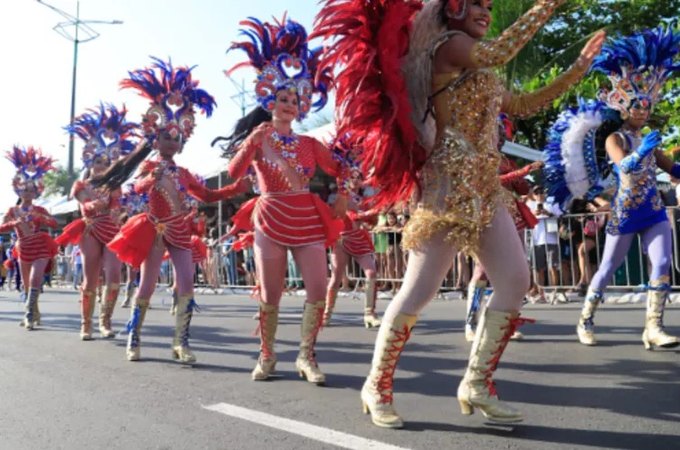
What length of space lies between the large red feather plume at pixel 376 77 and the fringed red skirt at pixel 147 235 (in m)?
2.75

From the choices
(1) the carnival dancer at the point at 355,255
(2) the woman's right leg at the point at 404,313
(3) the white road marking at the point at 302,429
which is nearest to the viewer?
(3) the white road marking at the point at 302,429

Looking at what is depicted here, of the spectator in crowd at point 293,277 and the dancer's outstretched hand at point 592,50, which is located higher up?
the dancer's outstretched hand at point 592,50

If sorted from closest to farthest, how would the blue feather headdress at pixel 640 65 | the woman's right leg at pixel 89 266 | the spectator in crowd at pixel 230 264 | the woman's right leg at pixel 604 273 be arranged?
the blue feather headdress at pixel 640 65 → the woman's right leg at pixel 604 273 → the woman's right leg at pixel 89 266 → the spectator in crowd at pixel 230 264

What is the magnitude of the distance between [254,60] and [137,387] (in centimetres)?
257

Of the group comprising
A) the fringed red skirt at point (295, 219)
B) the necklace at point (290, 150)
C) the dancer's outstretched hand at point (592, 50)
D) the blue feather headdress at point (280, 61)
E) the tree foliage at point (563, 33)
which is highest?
the tree foliage at point (563, 33)

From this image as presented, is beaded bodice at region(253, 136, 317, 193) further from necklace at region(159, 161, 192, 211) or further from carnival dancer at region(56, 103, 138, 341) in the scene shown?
carnival dancer at region(56, 103, 138, 341)

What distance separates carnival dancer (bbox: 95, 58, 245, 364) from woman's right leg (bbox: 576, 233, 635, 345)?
357cm

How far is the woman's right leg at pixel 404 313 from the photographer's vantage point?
10.6ft

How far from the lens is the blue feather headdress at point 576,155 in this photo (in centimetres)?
544

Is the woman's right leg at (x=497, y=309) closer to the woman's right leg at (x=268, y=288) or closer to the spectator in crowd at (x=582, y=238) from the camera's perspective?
the woman's right leg at (x=268, y=288)

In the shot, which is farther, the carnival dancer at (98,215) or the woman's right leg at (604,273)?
the carnival dancer at (98,215)

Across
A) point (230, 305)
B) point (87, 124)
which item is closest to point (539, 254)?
point (230, 305)

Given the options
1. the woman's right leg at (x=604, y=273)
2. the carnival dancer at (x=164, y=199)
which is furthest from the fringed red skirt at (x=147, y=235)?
the woman's right leg at (x=604, y=273)

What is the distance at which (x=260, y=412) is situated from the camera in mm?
3641
